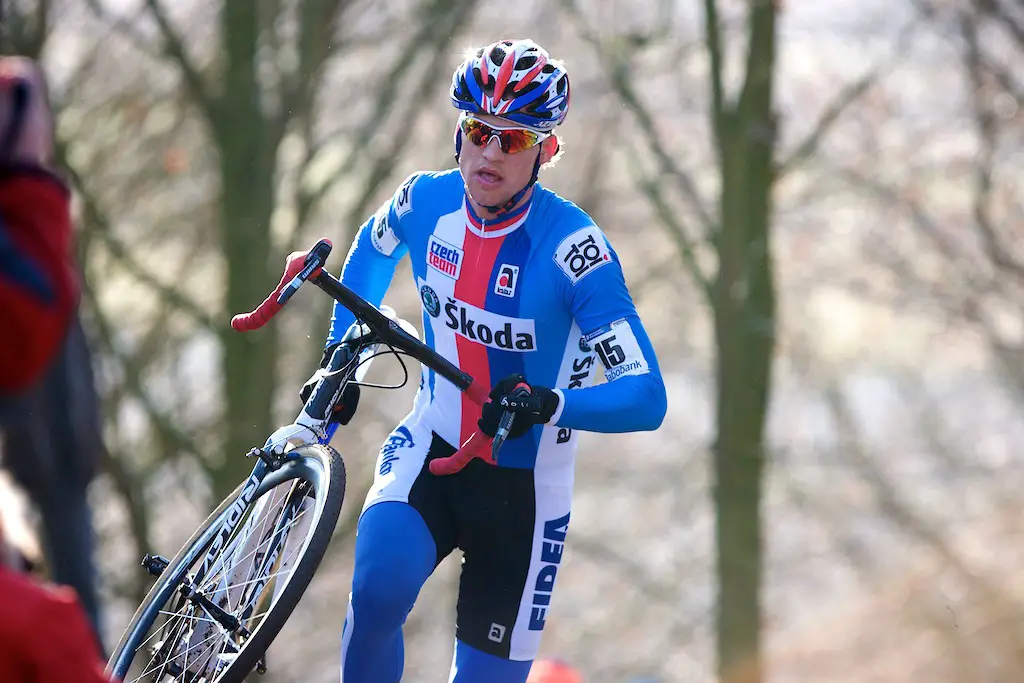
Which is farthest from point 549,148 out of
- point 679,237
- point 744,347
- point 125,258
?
point 125,258

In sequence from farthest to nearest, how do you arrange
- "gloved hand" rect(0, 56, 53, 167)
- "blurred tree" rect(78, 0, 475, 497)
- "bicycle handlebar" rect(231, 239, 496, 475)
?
"blurred tree" rect(78, 0, 475, 497), "bicycle handlebar" rect(231, 239, 496, 475), "gloved hand" rect(0, 56, 53, 167)

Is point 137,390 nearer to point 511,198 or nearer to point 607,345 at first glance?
A: point 511,198

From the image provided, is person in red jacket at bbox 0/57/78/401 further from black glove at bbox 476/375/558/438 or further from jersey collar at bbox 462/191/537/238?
jersey collar at bbox 462/191/537/238

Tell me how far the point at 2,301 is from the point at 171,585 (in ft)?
9.15

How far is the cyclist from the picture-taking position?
15.8 feet

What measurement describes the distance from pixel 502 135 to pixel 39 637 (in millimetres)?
2775

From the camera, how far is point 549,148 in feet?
17.4

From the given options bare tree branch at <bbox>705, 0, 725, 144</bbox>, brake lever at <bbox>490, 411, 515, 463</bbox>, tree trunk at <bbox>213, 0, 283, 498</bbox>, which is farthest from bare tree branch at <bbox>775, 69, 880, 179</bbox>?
brake lever at <bbox>490, 411, 515, 463</bbox>

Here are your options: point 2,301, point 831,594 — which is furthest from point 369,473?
point 2,301

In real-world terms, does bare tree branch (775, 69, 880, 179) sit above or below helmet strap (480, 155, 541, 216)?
above

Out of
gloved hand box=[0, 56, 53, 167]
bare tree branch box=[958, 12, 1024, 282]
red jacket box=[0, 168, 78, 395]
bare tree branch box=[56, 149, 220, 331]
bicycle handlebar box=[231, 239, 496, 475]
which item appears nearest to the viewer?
red jacket box=[0, 168, 78, 395]

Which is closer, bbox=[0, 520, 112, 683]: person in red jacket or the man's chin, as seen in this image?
bbox=[0, 520, 112, 683]: person in red jacket

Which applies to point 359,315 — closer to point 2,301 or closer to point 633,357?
point 633,357

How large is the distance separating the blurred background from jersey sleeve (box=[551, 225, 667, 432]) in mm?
7883
